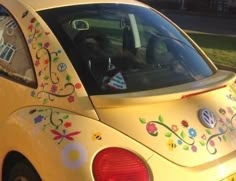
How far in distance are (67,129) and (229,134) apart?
3.37 feet

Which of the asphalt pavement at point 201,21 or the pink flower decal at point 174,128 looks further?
the asphalt pavement at point 201,21

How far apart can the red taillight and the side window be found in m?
0.78

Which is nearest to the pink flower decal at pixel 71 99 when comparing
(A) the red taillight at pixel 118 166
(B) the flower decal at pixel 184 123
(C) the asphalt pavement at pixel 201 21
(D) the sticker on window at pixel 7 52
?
(A) the red taillight at pixel 118 166

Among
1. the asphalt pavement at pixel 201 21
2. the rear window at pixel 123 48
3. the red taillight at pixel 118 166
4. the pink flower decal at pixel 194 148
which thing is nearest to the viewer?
the red taillight at pixel 118 166

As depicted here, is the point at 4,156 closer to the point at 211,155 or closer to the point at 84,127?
the point at 84,127

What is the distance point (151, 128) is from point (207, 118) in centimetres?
43

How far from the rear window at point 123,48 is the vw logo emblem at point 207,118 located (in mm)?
297

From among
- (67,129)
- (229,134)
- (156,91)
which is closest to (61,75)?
(67,129)

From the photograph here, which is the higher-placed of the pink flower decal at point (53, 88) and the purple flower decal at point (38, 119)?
the pink flower decal at point (53, 88)

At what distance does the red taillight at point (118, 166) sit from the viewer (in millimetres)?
2779

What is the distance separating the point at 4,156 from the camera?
3.38 metres

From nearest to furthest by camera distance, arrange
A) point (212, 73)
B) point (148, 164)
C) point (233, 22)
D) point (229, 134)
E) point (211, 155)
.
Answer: point (148, 164) → point (211, 155) → point (229, 134) → point (212, 73) → point (233, 22)

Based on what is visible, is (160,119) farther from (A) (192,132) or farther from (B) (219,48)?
(B) (219,48)

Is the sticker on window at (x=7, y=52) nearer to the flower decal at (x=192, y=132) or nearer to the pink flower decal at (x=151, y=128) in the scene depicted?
the pink flower decal at (x=151, y=128)
